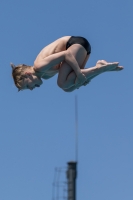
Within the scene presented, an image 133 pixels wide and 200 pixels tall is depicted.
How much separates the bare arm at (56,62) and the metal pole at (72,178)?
16.6ft

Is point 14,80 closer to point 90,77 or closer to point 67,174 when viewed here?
point 90,77

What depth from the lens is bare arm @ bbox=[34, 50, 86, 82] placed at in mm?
17016

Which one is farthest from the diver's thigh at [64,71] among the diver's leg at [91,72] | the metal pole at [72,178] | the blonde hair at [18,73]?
the metal pole at [72,178]

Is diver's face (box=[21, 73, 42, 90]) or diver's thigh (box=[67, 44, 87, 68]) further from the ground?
diver's thigh (box=[67, 44, 87, 68])

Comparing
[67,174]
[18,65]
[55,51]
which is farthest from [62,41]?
[67,174]

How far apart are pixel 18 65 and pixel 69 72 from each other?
1.45 metres

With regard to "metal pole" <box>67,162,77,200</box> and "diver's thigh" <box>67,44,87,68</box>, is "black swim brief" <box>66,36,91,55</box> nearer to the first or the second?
"diver's thigh" <box>67,44,87,68</box>

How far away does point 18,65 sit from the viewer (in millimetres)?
17453

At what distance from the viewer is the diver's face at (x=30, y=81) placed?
1726 cm

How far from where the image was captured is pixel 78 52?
1752 cm

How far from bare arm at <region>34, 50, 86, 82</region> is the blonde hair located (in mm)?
376

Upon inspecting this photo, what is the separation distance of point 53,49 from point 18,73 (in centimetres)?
122

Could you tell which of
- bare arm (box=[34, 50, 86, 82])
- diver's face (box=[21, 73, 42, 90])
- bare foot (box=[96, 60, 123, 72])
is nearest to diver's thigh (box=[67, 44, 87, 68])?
bare arm (box=[34, 50, 86, 82])

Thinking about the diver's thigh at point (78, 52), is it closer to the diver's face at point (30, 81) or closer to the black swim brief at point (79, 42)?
the black swim brief at point (79, 42)
